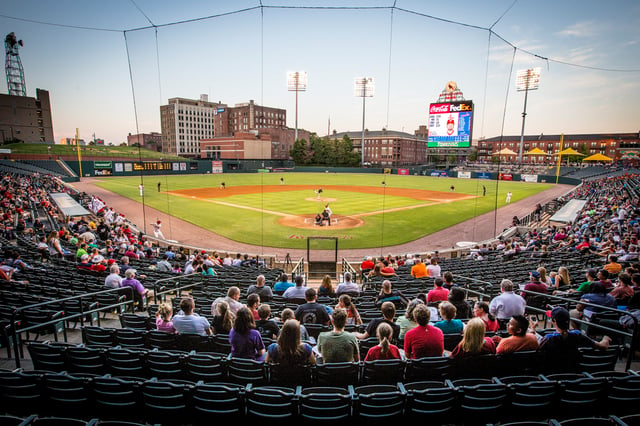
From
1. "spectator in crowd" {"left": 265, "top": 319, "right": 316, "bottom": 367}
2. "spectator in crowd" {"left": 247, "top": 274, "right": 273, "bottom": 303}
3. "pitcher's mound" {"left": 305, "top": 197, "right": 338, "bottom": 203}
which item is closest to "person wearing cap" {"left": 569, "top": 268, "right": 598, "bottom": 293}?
"spectator in crowd" {"left": 265, "top": 319, "right": 316, "bottom": 367}

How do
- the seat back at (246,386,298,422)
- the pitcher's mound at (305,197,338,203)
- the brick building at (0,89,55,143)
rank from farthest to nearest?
the brick building at (0,89,55,143), the pitcher's mound at (305,197,338,203), the seat back at (246,386,298,422)

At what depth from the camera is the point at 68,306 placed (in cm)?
725

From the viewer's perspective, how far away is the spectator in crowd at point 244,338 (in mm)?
4590

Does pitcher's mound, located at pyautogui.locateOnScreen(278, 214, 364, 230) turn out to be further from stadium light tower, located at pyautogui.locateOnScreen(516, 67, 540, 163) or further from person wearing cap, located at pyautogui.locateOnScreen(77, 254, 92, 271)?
stadium light tower, located at pyautogui.locateOnScreen(516, 67, 540, 163)

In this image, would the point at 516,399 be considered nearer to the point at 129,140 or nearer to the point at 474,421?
the point at 474,421

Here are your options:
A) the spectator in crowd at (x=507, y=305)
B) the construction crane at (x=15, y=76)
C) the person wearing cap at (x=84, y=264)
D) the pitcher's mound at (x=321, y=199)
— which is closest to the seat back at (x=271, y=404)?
the spectator in crowd at (x=507, y=305)

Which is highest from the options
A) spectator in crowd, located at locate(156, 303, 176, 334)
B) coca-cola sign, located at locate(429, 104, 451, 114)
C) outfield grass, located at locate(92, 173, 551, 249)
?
coca-cola sign, located at locate(429, 104, 451, 114)

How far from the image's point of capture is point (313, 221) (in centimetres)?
2680

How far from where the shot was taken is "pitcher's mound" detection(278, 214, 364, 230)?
82.5 feet

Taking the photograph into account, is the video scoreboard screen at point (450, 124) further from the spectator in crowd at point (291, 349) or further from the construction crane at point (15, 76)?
the construction crane at point (15, 76)

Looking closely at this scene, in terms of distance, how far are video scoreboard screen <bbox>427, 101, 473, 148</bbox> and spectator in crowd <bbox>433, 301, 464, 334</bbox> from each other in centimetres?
3757

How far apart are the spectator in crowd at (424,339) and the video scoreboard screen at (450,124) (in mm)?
38418

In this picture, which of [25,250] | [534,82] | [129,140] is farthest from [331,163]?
[129,140]

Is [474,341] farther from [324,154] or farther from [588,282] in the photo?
[324,154]
